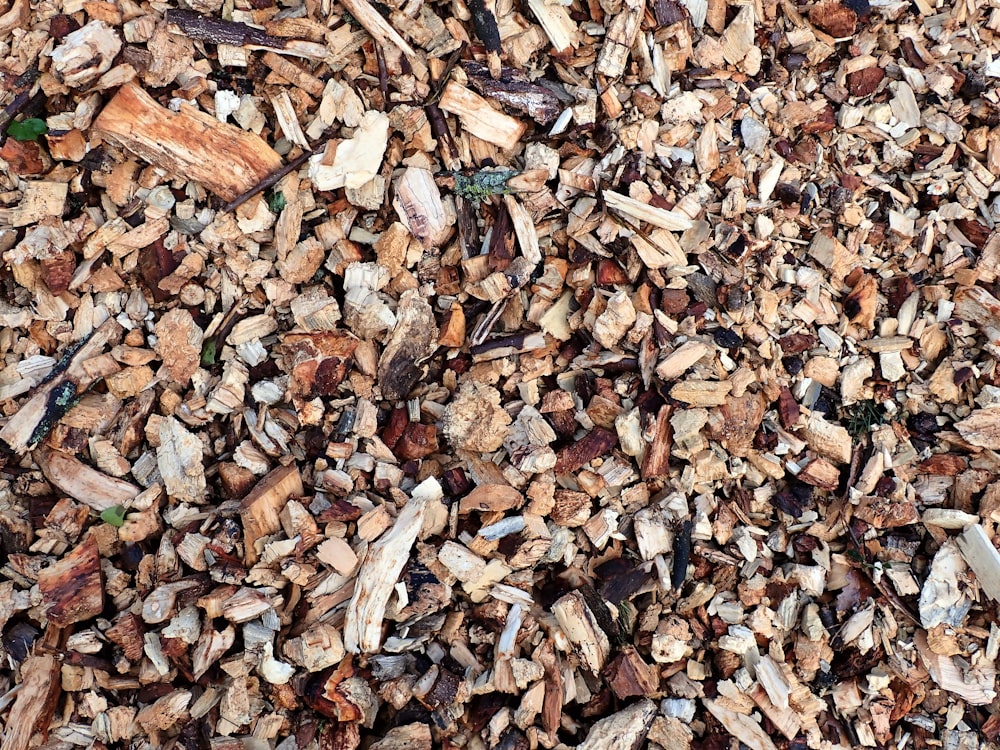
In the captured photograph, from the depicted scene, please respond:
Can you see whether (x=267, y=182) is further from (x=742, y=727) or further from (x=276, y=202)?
(x=742, y=727)

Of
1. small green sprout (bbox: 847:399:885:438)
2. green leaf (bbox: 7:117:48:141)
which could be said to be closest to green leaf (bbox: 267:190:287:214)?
green leaf (bbox: 7:117:48:141)

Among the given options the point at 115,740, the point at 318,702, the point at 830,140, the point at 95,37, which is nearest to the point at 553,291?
the point at 830,140

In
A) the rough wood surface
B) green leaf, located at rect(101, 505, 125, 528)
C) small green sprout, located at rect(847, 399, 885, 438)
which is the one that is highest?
the rough wood surface

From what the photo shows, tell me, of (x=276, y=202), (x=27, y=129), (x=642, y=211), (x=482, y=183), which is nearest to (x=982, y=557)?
(x=642, y=211)

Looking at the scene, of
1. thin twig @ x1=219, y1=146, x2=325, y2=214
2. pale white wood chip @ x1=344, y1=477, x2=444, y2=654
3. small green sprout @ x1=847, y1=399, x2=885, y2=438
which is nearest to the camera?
pale white wood chip @ x1=344, y1=477, x2=444, y2=654

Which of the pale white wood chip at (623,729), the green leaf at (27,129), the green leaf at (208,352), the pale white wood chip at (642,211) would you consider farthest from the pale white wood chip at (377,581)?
the green leaf at (27,129)

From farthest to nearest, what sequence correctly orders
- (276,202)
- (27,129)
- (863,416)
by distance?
1. (863,416)
2. (276,202)
3. (27,129)

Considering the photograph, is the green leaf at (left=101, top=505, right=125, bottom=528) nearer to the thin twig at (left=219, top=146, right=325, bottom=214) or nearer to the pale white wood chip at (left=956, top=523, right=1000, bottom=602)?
the thin twig at (left=219, top=146, right=325, bottom=214)

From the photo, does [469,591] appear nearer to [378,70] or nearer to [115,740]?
[115,740]
